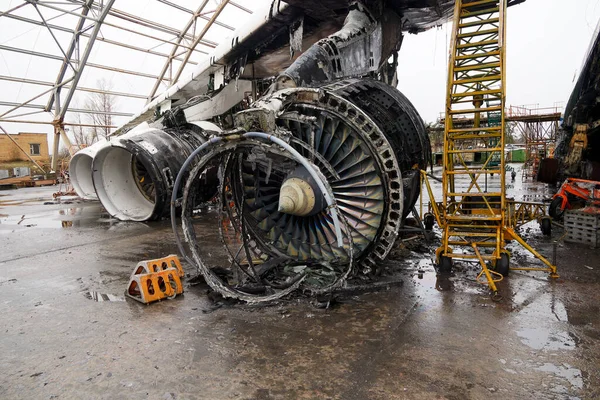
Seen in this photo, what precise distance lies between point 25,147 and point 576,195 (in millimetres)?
44502

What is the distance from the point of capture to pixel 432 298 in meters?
4.36

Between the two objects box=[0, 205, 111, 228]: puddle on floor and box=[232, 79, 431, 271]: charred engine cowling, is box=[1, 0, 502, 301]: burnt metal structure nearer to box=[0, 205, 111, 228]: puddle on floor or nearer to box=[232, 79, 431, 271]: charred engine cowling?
box=[232, 79, 431, 271]: charred engine cowling

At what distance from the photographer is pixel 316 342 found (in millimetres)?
3391

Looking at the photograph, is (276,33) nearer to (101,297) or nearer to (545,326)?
(101,297)

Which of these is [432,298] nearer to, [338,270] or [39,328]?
[338,270]

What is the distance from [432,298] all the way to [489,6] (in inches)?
266

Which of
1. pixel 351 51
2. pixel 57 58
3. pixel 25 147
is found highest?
pixel 57 58

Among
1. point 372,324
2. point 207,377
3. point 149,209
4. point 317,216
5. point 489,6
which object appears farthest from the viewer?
point 149,209

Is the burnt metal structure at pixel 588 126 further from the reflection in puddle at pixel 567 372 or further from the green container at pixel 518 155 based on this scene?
the green container at pixel 518 155

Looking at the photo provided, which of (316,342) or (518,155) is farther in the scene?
(518,155)

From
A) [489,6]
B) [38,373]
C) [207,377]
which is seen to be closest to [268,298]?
[207,377]

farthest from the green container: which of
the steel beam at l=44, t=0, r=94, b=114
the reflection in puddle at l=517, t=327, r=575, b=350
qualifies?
the reflection in puddle at l=517, t=327, r=575, b=350

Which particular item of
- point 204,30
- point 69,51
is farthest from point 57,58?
point 204,30

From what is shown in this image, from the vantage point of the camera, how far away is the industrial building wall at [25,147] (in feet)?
114
